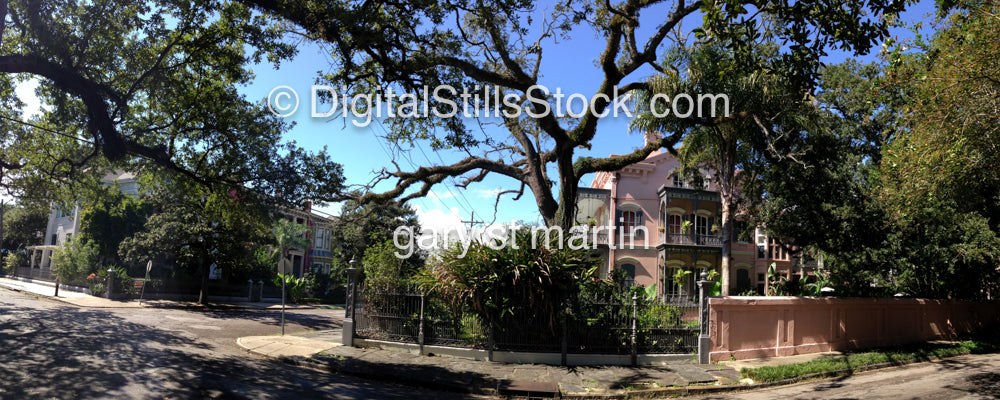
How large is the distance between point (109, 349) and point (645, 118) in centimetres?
1644

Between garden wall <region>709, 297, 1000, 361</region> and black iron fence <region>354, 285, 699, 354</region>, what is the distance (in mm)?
755

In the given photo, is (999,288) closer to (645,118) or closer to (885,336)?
(885,336)

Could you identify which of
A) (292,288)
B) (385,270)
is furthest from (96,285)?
(385,270)

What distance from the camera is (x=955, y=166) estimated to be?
362 inches

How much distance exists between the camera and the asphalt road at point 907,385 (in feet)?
30.2

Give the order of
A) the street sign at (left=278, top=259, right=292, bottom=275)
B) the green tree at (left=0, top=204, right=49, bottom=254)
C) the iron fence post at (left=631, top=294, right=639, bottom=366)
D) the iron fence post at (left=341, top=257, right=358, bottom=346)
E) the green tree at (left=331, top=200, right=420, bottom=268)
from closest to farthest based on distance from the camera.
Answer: the iron fence post at (left=631, top=294, right=639, bottom=366)
the iron fence post at (left=341, top=257, right=358, bottom=346)
the street sign at (left=278, top=259, right=292, bottom=275)
the green tree at (left=331, top=200, right=420, bottom=268)
the green tree at (left=0, top=204, right=49, bottom=254)

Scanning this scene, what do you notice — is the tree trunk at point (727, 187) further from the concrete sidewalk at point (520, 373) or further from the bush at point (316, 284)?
the bush at point (316, 284)

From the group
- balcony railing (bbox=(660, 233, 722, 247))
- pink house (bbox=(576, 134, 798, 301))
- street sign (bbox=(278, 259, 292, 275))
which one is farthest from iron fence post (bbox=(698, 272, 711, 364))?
balcony railing (bbox=(660, 233, 722, 247))

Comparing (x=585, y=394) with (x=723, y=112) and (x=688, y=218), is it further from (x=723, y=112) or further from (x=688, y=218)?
(x=688, y=218)

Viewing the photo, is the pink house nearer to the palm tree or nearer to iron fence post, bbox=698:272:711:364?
the palm tree

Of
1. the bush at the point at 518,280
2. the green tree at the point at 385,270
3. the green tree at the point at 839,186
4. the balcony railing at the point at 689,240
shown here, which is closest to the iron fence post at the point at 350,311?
the green tree at the point at 385,270

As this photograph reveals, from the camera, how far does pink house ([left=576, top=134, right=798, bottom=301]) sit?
30781 mm

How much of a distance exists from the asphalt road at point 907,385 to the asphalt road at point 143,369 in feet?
20.8

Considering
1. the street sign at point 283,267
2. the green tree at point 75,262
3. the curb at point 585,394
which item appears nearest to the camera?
the curb at point 585,394
